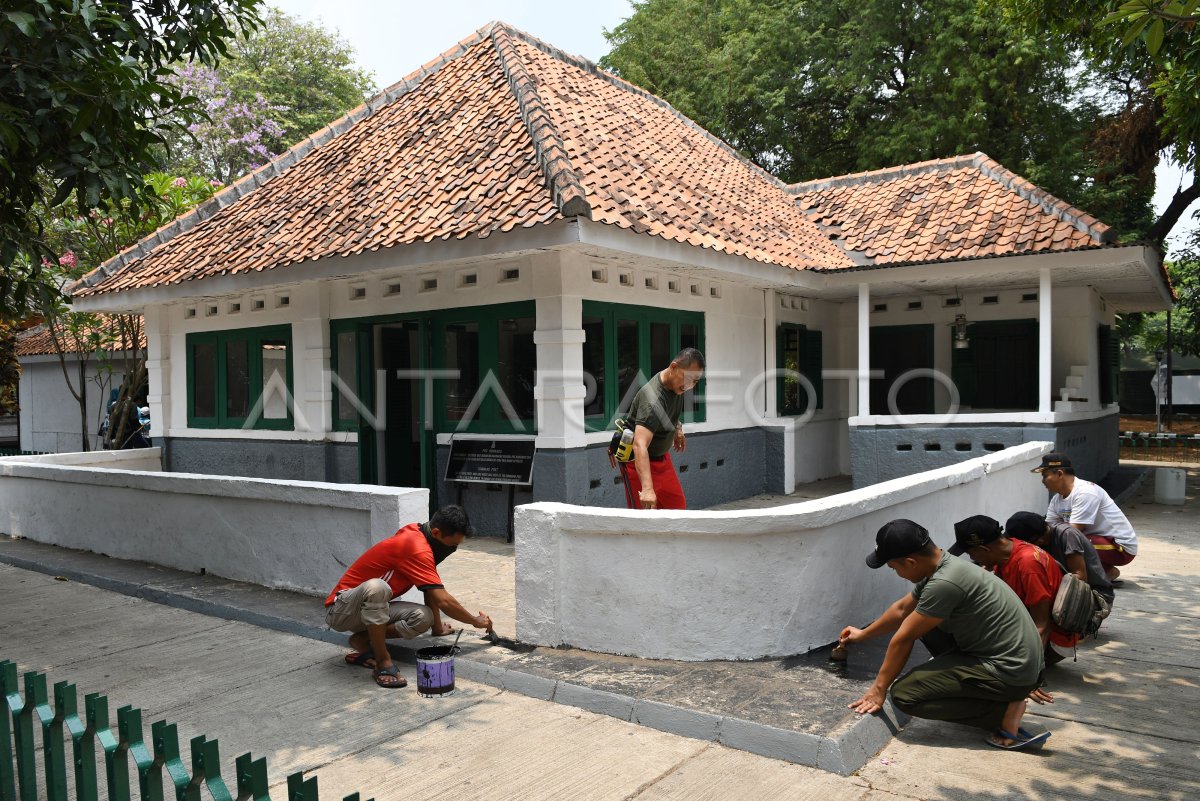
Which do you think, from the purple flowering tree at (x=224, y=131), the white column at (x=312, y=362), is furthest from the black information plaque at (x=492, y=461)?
the purple flowering tree at (x=224, y=131)

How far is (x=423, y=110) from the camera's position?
39.6 ft

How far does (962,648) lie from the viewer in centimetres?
463

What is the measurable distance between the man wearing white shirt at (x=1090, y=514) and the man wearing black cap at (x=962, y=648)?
9.12ft

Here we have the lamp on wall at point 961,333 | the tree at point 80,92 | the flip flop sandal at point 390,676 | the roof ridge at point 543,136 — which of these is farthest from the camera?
the lamp on wall at point 961,333

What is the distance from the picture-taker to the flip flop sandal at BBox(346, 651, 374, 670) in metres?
5.76

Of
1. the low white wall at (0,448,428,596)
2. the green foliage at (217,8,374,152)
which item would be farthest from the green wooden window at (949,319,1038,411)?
the green foliage at (217,8,374,152)

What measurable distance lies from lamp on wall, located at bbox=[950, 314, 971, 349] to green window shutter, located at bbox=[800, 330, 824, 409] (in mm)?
2121

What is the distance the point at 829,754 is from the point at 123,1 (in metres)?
6.49

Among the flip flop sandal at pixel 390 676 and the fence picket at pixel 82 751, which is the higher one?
the fence picket at pixel 82 751

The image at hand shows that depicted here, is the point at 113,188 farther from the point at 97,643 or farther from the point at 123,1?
the point at 97,643

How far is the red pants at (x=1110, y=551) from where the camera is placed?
23.2ft

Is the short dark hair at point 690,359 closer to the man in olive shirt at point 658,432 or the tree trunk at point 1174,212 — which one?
the man in olive shirt at point 658,432

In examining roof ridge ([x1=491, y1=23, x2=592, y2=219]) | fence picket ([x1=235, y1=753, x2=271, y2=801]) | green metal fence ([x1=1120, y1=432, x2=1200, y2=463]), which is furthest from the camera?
green metal fence ([x1=1120, y1=432, x2=1200, y2=463])

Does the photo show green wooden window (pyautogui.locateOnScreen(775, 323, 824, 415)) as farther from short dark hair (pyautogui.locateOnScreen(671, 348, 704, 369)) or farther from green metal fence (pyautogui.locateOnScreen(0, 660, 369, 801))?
green metal fence (pyautogui.locateOnScreen(0, 660, 369, 801))
